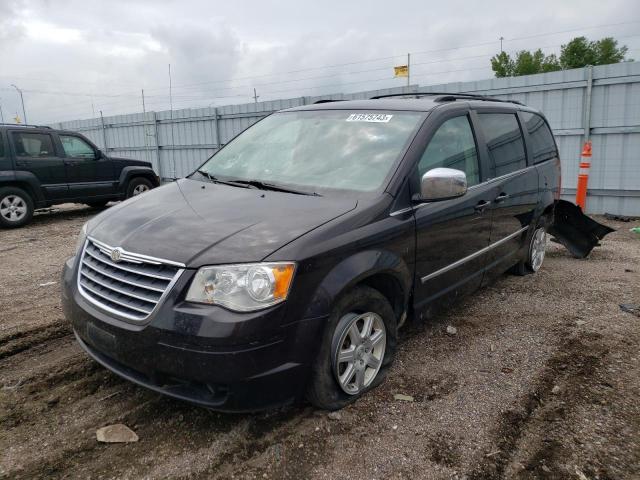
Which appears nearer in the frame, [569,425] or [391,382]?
[569,425]

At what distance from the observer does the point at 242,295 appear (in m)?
2.39

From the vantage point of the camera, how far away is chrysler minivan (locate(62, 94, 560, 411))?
2.41 meters

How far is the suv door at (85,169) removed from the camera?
999 centimetres

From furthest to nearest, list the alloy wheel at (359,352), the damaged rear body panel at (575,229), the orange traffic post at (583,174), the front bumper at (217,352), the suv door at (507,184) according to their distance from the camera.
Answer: the orange traffic post at (583,174)
the damaged rear body panel at (575,229)
the suv door at (507,184)
the alloy wheel at (359,352)
the front bumper at (217,352)

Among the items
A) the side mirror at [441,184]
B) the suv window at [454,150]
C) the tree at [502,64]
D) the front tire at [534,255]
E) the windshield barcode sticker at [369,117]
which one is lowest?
the front tire at [534,255]

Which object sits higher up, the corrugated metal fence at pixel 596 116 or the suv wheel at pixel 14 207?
the corrugated metal fence at pixel 596 116

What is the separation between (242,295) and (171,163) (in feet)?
49.7

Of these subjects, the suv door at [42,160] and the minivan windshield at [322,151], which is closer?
the minivan windshield at [322,151]

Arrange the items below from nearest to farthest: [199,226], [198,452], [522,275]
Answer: [198,452] < [199,226] < [522,275]

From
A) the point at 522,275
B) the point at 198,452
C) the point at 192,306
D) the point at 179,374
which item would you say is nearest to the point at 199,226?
the point at 192,306

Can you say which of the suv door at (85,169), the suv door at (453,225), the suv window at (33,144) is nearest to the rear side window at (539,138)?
the suv door at (453,225)

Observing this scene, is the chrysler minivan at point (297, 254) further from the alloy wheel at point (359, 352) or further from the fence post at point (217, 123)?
the fence post at point (217, 123)

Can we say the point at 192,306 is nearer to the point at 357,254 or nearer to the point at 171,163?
the point at 357,254

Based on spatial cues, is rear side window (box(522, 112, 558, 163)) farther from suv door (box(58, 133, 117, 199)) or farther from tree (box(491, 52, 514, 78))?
tree (box(491, 52, 514, 78))
